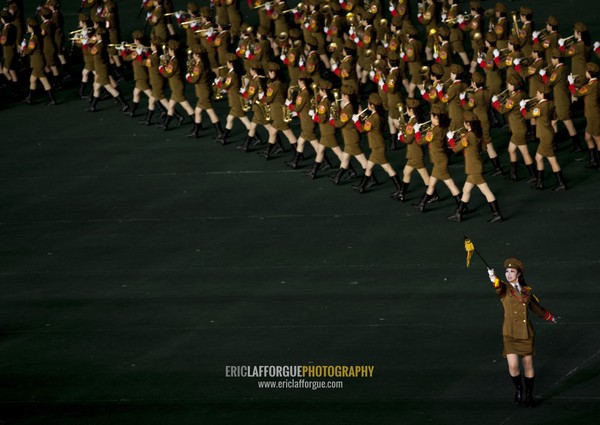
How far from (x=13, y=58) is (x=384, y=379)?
47.2 ft

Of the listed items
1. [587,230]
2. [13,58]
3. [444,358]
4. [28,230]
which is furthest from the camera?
[13,58]

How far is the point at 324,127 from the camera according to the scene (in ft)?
77.6

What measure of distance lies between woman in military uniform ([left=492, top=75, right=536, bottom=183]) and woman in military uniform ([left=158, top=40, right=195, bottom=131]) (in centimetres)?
605

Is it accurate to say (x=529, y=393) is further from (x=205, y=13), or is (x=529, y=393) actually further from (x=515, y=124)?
(x=205, y=13)

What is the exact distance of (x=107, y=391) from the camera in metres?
17.5

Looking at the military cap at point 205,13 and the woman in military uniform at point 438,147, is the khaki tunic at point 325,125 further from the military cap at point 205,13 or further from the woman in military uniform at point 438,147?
the military cap at point 205,13

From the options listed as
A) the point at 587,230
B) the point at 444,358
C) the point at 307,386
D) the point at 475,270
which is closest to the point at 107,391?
the point at 307,386

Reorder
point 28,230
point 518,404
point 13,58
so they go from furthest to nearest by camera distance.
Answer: point 13,58, point 28,230, point 518,404

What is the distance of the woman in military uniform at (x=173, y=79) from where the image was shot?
85.4ft

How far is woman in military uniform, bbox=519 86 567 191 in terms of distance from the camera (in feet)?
73.6

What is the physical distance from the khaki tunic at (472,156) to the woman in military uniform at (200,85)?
567cm

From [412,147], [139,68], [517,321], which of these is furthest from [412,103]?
[517,321]

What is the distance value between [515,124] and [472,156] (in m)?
1.56

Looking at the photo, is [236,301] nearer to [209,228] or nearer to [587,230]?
[209,228]
